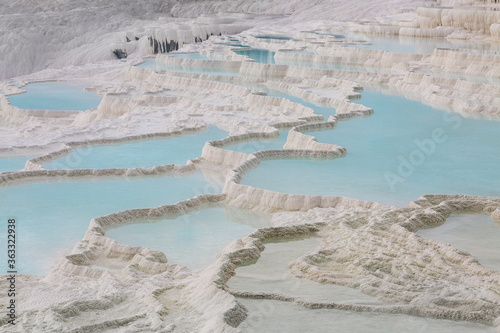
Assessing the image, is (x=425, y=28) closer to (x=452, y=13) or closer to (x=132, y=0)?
(x=452, y=13)

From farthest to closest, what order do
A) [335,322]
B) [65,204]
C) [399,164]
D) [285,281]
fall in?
1. [399,164]
2. [65,204]
3. [285,281]
4. [335,322]

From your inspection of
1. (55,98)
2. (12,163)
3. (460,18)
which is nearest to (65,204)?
(12,163)

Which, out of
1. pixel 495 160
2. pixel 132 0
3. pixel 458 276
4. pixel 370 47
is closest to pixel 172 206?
pixel 458 276

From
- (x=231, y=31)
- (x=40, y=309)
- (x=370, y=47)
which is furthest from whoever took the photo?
(x=231, y=31)

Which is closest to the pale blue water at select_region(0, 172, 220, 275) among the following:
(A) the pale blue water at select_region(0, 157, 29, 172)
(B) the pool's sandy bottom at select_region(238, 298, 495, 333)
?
(A) the pale blue water at select_region(0, 157, 29, 172)

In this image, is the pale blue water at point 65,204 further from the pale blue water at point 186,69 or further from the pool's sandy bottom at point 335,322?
the pale blue water at point 186,69

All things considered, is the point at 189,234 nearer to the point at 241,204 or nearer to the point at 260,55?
the point at 241,204

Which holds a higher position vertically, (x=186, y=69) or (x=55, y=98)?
(x=186, y=69)
